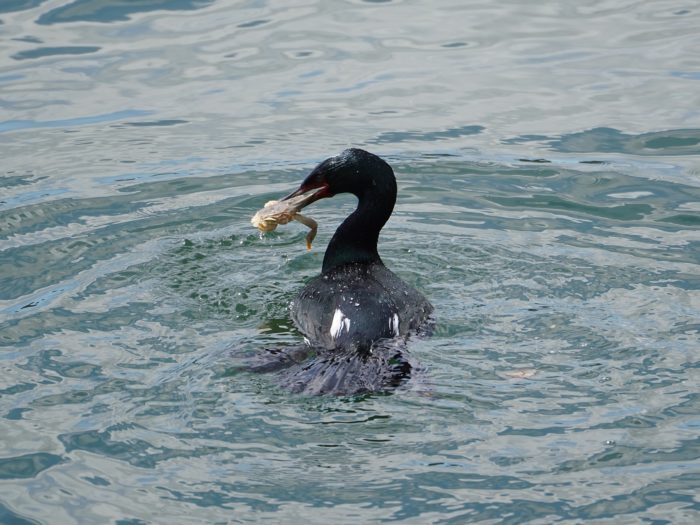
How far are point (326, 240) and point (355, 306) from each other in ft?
7.14

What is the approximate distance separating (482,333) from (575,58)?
20.8ft

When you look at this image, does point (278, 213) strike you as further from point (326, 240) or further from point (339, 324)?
point (326, 240)

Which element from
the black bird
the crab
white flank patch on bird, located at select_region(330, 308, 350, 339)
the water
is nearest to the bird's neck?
the black bird

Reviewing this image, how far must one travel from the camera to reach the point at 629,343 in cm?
708

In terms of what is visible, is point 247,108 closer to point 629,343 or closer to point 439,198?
point 439,198

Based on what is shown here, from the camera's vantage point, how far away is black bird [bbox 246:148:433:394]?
6641 mm

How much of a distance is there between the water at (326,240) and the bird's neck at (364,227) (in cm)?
50

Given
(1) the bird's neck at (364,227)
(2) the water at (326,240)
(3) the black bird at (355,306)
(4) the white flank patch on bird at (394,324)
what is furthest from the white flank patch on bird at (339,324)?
(1) the bird's neck at (364,227)

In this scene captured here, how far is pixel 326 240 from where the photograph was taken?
9422 mm

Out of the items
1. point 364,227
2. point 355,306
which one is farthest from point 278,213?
point 355,306

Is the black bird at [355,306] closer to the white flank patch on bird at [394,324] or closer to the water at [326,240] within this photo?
the white flank patch on bird at [394,324]

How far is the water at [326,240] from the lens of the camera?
5.77 m

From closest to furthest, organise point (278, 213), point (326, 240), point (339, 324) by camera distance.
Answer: point (339, 324), point (278, 213), point (326, 240)

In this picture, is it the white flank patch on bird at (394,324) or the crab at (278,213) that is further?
the crab at (278,213)
